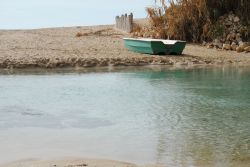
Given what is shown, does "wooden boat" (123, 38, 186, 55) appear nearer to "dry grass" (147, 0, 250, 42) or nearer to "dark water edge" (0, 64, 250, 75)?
"dark water edge" (0, 64, 250, 75)

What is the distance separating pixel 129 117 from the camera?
34.5ft

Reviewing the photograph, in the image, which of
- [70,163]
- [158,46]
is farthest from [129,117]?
[158,46]

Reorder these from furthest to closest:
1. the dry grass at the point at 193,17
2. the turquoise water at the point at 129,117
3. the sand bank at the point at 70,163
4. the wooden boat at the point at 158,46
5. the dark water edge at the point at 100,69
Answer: the dry grass at the point at 193,17 → the wooden boat at the point at 158,46 → the dark water edge at the point at 100,69 → the turquoise water at the point at 129,117 → the sand bank at the point at 70,163

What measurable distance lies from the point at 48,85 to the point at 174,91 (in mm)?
3482

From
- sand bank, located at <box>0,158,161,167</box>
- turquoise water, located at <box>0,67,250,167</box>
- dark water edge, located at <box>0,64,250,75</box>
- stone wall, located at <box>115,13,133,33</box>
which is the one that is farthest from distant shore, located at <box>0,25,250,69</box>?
sand bank, located at <box>0,158,161,167</box>

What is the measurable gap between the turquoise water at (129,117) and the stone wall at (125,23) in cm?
1344

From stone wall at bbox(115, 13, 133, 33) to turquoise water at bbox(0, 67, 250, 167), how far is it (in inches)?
529

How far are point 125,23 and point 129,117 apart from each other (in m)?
21.9

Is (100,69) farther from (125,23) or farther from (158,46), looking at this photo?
(125,23)

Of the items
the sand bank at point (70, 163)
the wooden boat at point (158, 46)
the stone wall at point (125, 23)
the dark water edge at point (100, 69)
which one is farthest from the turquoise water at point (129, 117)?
the stone wall at point (125, 23)

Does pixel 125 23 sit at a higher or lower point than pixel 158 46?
higher

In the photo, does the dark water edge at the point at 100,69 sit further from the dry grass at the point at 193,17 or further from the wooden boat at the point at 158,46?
the dry grass at the point at 193,17

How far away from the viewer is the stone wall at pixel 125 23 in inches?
1219

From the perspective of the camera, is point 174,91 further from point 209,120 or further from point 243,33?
point 243,33
